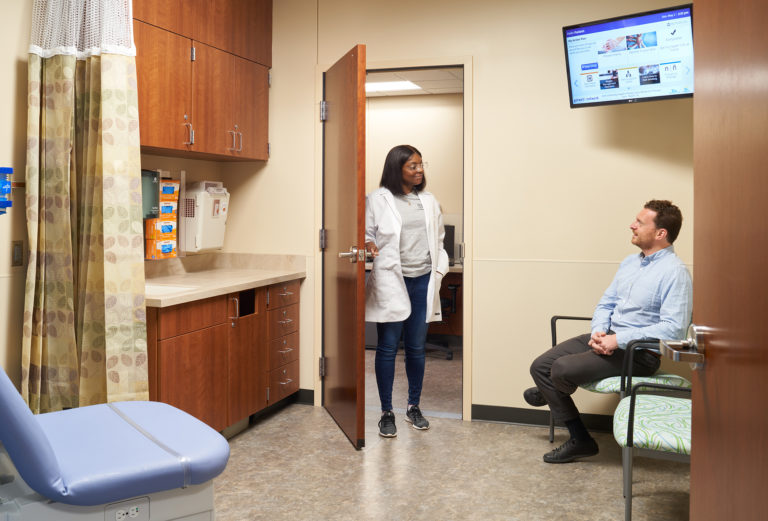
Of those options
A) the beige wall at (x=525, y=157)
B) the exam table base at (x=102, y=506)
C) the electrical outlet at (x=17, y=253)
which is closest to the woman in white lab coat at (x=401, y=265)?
the beige wall at (x=525, y=157)

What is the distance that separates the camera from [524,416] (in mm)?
3977

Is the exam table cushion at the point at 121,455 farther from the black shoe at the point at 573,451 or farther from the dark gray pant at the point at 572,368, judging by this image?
the black shoe at the point at 573,451

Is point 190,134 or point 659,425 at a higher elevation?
point 190,134

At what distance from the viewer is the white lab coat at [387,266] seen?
3760mm

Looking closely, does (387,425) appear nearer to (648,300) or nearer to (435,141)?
(648,300)

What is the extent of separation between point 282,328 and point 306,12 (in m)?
1.94

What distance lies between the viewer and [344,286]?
3.77 meters

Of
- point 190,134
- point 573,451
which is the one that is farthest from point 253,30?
point 573,451

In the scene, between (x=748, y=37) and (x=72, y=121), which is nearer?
(x=748, y=37)

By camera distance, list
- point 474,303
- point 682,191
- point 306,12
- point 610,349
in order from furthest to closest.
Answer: point 306,12, point 474,303, point 682,191, point 610,349

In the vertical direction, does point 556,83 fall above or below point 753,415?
above

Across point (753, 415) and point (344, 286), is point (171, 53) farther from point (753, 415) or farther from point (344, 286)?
point (753, 415)

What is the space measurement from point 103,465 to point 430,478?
6.65ft

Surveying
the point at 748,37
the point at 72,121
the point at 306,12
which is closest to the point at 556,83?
the point at 306,12
